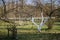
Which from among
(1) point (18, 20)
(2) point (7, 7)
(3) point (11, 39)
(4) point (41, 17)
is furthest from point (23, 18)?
(3) point (11, 39)

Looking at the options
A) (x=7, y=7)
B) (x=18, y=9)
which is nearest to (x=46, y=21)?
(x=18, y=9)

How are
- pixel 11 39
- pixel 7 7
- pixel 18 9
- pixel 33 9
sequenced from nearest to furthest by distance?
pixel 11 39
pixel 7 7
pixel 18 9
pixel 33 9

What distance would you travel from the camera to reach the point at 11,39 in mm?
8695

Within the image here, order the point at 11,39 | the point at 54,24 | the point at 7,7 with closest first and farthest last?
the point at 11,39
the point at 7,7
the point at 54,24

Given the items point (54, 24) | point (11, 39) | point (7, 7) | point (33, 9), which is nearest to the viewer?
point (11, 39)

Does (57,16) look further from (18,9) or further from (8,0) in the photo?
(8,0)

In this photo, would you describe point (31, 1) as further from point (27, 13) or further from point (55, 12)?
point (55, 12)

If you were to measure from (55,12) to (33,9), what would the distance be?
175cm

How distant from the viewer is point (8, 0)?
12.3m

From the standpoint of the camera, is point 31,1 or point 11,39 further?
point 31,1

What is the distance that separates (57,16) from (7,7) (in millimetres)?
4265

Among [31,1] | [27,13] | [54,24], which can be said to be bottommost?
[54,24]

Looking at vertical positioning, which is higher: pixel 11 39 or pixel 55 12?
pixel 55 12

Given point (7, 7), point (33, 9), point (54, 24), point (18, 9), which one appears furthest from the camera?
point (54, 24)
